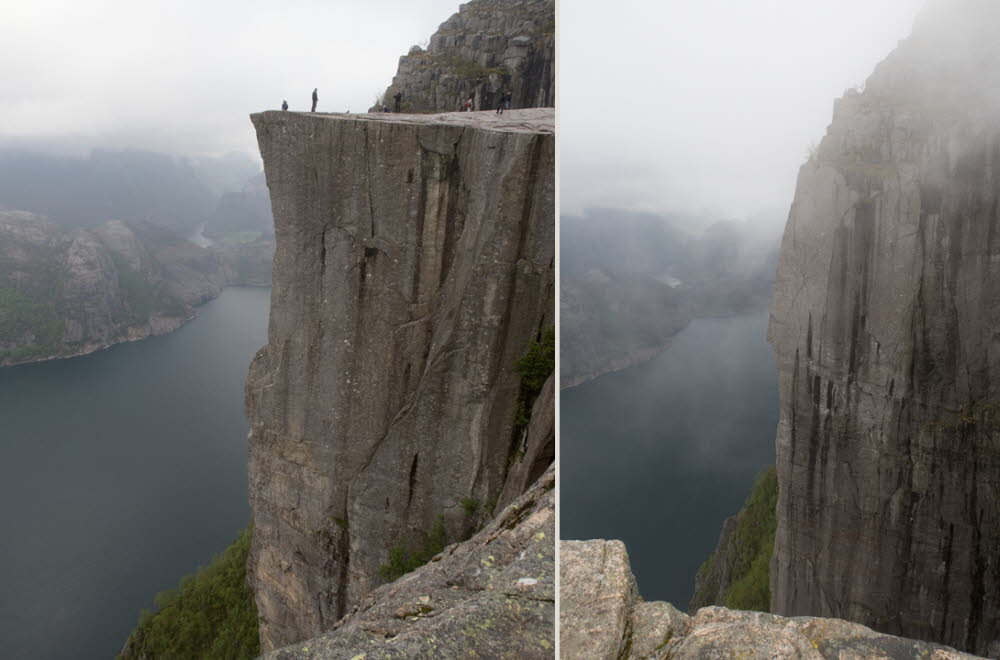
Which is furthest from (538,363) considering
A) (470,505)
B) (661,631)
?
(661,631)

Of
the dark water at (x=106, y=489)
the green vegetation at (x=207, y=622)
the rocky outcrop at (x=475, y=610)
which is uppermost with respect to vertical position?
the rocky outcrop at (x=475, y=610)

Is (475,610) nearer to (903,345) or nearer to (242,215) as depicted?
(903,345)

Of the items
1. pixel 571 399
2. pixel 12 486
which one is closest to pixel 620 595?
pixel 571 399

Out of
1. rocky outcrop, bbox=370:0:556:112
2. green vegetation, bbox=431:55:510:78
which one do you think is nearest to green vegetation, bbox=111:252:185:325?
rocky outcrop, bbox=370:0:556:112

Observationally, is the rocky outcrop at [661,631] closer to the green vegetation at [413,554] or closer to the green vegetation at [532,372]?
the green vegetation at [532,372]

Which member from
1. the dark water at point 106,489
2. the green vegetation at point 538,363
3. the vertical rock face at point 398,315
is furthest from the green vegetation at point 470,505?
the dark water at point 106,489

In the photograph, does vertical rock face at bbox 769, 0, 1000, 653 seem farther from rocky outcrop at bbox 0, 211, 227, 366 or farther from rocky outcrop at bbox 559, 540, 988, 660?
rocky outcrop at bbox 0, 211, 227, 366

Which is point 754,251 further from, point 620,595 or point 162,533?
point 162,533
